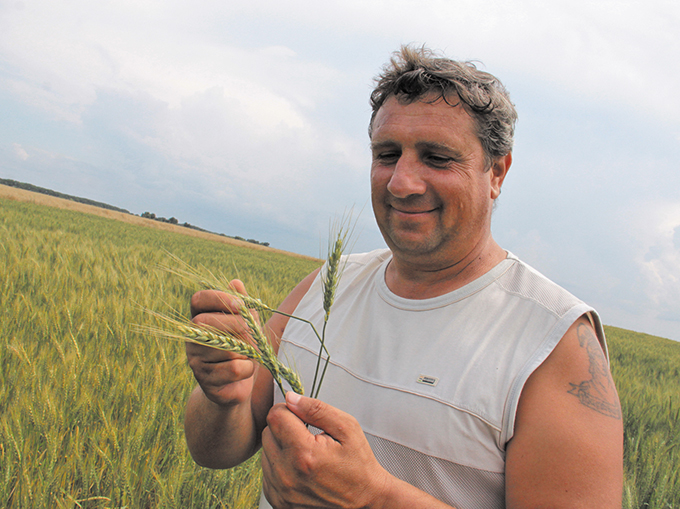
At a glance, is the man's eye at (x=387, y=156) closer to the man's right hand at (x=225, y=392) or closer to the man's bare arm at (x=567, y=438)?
the man's right hand at (x=225, y=392)

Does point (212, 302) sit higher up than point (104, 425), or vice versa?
point (212, 302)

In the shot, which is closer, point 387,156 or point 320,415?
point 320,415

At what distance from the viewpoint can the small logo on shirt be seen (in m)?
1.11

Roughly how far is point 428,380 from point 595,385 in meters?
0.41

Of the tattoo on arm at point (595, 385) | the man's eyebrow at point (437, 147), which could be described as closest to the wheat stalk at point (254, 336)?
the man's eyebrow at point (437, 147)

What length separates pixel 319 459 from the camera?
0.83 m

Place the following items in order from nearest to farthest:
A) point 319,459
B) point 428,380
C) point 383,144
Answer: point 319,459 → point 428,380 → point 383,144

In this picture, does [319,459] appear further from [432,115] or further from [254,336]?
[432,115]

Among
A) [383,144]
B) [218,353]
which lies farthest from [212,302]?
[383,144]

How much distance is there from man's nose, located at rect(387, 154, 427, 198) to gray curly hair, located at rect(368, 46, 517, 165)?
22cm

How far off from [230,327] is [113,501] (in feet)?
3.69

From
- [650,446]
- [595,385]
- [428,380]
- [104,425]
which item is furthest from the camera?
[650,446]

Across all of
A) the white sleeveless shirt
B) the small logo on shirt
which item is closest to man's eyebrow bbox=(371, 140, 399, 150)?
the white sleeveless shirt

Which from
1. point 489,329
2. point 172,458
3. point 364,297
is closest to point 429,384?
point 489,329
